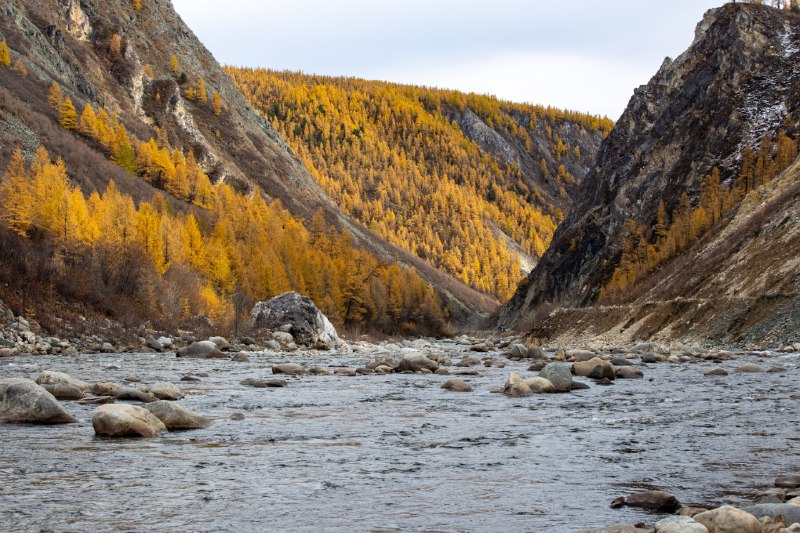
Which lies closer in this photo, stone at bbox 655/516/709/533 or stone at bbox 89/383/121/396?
stone at bbox 655/516/709/533

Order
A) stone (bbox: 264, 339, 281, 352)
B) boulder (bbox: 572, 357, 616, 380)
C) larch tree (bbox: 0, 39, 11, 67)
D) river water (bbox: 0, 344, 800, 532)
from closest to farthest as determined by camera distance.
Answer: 1. river water (bbox: 0, 344, 800, 532)
2. boulder (bbox: 572, 357, 616, 380)
3. stone (bbox: 264, 339, 281, 352)
4. larch tree (bbox: 0, 39, 11, 67)

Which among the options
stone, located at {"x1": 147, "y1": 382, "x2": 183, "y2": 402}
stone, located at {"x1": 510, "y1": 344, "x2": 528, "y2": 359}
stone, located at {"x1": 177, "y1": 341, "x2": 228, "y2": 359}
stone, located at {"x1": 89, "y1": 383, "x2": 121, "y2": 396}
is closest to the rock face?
stone, located at {"x1": 177, "y1": 341, "x2": 228, "y2": 359}

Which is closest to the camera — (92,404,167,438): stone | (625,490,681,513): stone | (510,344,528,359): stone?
(625,490,681,513): stone

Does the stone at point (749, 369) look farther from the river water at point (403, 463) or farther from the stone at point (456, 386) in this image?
the stone at point (456, 386)

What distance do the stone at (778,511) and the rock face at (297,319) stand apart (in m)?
51.3

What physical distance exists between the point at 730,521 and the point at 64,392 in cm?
1656

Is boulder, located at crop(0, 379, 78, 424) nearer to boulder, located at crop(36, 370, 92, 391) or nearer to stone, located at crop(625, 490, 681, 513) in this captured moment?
boulder, located at crop(36, 370, 92, 391)

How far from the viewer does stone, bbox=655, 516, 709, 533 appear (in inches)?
275

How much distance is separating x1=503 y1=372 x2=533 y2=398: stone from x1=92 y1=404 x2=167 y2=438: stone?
10.9 metres

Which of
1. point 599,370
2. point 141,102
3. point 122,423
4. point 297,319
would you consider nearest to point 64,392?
point 122,423

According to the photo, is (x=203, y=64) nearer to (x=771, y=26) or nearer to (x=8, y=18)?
(x=8, y=18)

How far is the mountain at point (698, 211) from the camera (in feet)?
153

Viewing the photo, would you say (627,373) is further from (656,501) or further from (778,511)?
(778,511)

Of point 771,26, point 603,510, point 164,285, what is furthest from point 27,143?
point 771,26
